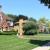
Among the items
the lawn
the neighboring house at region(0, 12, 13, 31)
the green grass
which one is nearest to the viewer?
the green grass

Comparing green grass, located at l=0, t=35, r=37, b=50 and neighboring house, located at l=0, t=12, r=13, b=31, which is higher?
neighboring house, located at l=0, t=12, r=13, b=31

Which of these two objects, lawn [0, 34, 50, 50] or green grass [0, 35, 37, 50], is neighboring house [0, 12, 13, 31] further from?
green grass [0, 35, 37, 50]

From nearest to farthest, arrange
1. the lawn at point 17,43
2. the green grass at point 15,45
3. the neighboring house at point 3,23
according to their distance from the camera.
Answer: the green grass at point 15,45, the lawn at point 17,43, the neighboring house at point 3,23

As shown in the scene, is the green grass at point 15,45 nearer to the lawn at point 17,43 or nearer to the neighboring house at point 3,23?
the lawn at point 17,43

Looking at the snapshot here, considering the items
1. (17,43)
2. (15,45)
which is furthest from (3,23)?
(15,45)

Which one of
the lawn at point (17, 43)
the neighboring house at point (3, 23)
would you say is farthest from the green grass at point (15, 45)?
the neighboring house at point (3, 23)

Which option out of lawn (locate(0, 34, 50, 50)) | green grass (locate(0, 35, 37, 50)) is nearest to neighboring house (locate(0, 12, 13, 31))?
lawn (locate(0, 34, 50, 50))

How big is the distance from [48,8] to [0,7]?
22.0 meters

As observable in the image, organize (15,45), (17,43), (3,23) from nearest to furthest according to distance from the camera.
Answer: (15,45), (17,43), (3,23)

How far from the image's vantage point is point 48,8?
82.1 ft

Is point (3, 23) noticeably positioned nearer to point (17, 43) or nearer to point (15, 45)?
point (17, 43)

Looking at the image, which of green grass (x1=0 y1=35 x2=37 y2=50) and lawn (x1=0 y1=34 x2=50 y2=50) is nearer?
green grass (x1=0 y1=35 x2=37 y2=50)

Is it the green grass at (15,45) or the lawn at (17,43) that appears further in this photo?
the lawn at (17,43)

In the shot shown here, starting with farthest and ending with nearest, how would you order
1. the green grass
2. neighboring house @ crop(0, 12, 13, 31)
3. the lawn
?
neighboring house @ crop(0, 12, 13, 31), the lawn, the green grass
